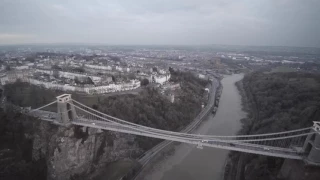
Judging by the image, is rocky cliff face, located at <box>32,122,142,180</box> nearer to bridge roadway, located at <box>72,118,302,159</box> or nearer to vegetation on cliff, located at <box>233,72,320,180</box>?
bridge roadway, located at <box>72,118,302,159</box>

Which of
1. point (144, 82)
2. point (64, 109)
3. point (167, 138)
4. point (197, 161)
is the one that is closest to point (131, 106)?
point (64, 109)

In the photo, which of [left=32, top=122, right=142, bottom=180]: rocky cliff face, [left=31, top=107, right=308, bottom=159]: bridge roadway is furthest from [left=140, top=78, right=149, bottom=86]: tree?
[left=31, top=107, right=308, bottom=159]: bridge roadway

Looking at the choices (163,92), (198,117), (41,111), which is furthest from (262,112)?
(41,111)

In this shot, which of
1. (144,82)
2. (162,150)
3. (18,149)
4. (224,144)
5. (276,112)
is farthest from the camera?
(144,82)

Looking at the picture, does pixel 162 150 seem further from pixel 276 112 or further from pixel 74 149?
pixel 276 112

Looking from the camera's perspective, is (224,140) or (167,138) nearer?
(224,140)

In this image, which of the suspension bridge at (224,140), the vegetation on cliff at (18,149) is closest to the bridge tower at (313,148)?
the suspension bridge at (224,140)

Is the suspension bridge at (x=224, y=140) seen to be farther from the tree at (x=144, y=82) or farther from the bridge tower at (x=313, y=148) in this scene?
the tree at (x=144, y=82)
